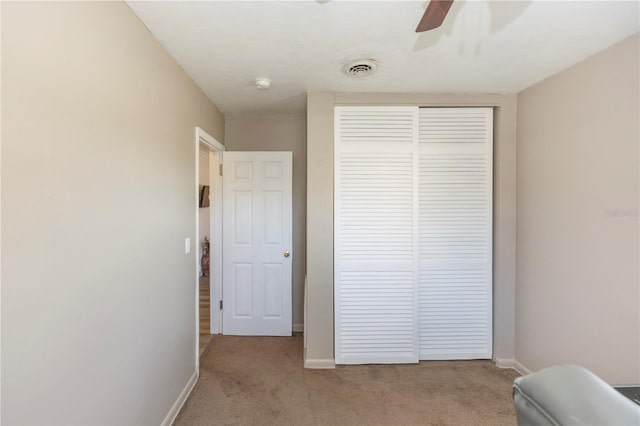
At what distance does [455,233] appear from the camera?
2.43 m

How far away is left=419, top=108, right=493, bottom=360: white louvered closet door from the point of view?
2.40 metres

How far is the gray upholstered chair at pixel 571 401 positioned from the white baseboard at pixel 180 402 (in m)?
1.98

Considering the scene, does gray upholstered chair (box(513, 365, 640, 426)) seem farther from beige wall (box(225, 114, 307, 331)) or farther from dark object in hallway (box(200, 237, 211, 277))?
dark object in hallway (box(200, 237, 211, 277))

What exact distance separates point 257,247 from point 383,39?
2.25 meters

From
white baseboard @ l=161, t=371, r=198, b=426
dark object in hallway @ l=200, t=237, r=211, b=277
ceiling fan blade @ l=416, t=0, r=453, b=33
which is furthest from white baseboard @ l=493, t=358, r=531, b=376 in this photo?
dark object in hallway @ l=200, t=237, r=211, b=277

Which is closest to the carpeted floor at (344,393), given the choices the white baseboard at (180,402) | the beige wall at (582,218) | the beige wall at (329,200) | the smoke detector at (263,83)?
the white baseboard at (180,402)

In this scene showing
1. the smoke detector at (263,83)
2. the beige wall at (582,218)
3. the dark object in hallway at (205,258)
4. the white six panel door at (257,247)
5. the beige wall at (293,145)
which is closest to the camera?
the beige wall at (582,218)

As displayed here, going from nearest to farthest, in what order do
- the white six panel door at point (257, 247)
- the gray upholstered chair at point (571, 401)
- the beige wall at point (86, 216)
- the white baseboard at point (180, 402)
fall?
the gray upholstered chair at point (571, 401) < the beige wall at point (86, 216) < the white baseboard at point (180, 402) < the white six panel door at point (257, 247)

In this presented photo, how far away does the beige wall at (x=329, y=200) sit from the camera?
7.64 feet

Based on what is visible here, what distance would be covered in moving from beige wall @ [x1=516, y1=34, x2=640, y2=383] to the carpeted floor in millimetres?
580

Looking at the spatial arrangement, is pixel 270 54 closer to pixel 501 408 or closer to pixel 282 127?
pixel 282 127

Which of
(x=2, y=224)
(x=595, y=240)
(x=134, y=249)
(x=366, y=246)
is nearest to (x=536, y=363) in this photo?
(x=595, y=240)

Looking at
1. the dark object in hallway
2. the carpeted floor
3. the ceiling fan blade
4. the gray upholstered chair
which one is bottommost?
the carpeted floor

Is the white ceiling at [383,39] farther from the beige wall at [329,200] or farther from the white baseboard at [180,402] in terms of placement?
the white baseboard at [180,402]
